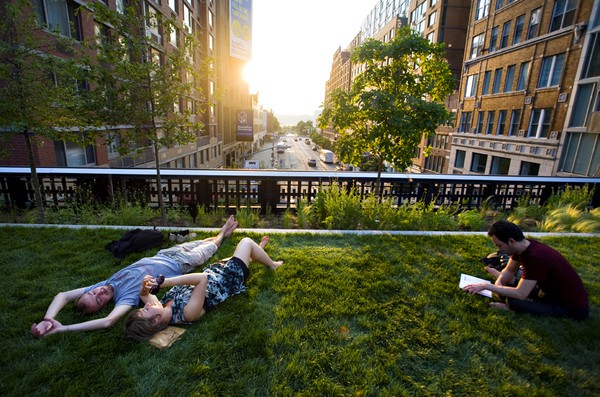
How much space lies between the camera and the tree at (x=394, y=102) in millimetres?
6613

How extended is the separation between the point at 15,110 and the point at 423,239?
8699 mm

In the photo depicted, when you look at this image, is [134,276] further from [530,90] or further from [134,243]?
[530,90]

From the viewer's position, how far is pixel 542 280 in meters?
3.39

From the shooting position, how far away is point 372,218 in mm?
6844

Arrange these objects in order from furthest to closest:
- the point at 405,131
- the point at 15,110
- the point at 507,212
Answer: the point at 507,212, the point at 405,131, the point at 15,110

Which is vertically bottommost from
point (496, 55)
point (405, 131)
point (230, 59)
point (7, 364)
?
point (7, 364)

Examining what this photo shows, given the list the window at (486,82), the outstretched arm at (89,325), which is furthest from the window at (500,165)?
the outstretched arm at (89,325)

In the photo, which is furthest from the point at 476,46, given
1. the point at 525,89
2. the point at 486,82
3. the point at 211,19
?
the point at 211,19

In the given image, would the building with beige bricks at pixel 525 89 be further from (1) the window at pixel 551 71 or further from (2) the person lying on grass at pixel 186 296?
(2) the person lying on grass at pixel 186 296

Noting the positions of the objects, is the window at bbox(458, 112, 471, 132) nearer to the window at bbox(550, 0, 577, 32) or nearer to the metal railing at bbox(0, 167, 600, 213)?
the window at bbox(550, 0, 577, 32)

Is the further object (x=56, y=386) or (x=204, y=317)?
(x=204, y=317)

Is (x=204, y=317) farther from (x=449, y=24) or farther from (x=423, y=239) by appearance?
(x=449, y=24)

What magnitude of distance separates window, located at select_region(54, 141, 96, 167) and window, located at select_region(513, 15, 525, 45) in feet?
105

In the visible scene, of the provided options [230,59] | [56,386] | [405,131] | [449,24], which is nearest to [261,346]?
[56,386]
